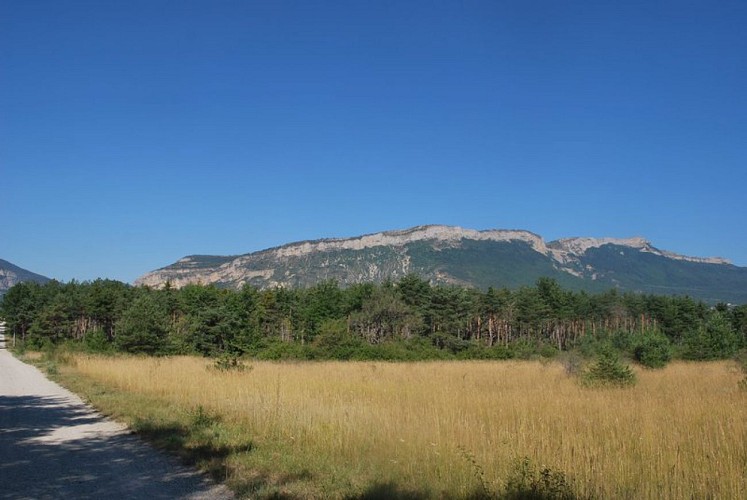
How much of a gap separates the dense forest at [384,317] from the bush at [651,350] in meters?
7.95

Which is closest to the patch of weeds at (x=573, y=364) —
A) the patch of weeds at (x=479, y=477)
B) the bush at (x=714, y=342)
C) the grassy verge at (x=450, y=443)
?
the grassy verge at (x=450, y=443)

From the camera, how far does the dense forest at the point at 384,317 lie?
154 feet

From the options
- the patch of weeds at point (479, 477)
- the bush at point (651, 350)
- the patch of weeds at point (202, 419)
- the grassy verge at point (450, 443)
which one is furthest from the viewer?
the bush at point (651, 350)

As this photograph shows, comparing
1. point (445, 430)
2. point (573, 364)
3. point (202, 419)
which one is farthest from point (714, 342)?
point (202, 419)

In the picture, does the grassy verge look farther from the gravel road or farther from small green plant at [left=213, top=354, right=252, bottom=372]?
small green plant at [left=213, top=354, right=252, bottom=372]

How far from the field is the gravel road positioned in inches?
18.0

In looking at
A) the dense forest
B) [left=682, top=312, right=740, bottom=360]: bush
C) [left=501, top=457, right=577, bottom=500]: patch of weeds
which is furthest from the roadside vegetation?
the dense forest

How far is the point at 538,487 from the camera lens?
225 inches

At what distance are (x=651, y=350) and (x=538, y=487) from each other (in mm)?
28061

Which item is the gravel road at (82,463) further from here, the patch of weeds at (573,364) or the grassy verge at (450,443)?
the patch of weeds at (573,364)

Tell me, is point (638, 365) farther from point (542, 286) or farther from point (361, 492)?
point (542, 286)

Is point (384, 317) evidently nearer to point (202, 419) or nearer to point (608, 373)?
point (608, 373)

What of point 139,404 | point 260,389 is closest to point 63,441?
point 139,404

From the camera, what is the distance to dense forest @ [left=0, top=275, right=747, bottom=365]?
46969 millimetres
